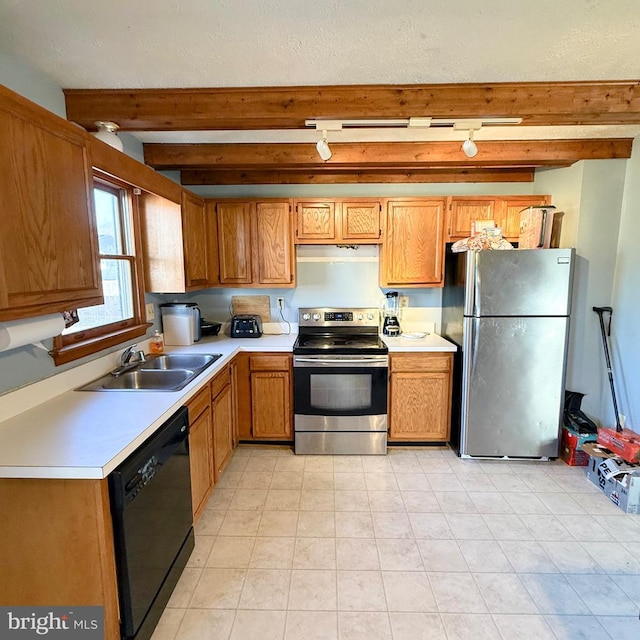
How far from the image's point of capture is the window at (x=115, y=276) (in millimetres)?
2189

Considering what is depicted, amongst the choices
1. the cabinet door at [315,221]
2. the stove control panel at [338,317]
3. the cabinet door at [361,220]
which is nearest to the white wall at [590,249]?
the cabinet door at [361,220]

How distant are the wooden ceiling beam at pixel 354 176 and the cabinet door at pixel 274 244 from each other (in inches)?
11.7

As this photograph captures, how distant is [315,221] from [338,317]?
0.91 metres

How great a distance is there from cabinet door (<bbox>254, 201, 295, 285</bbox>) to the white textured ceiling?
52.6 inches

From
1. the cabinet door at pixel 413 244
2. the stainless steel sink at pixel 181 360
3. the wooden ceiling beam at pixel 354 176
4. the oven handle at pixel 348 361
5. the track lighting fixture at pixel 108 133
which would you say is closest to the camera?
the track lighting fixture at pixel 108 133

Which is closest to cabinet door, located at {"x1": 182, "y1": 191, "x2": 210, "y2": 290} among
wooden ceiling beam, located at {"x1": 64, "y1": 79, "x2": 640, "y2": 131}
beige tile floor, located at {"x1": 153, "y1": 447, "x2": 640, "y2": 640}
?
wooden ceiling beam, located at {"x1": 64, "y1": 79, "x2": 640, "y2": 131}

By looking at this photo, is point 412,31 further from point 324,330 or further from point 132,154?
point 324,330

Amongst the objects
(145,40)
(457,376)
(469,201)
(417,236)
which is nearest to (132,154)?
(145,40)

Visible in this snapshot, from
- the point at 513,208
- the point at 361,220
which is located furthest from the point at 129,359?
the point at 513,208

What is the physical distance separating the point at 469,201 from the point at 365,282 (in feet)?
3.75

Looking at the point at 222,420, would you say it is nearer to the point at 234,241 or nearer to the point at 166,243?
the point at 166,243

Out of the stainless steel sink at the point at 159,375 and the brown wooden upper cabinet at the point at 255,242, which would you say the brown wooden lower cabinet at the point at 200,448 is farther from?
the brown wooden upper cabinet at the point at 255,242

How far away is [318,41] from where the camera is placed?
1504 mm

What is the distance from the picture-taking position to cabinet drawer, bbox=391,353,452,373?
297 centimetres
